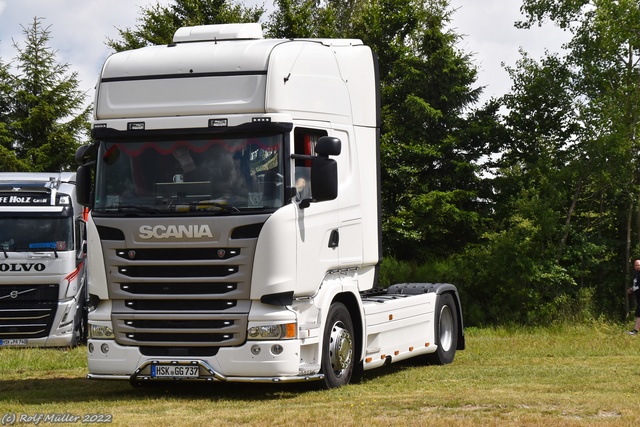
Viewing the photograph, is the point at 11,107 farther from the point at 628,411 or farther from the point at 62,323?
the point at 628,411

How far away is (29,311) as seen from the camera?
21.9 metres

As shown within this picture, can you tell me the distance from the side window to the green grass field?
228cm

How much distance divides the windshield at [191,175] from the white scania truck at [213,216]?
0.01 meters

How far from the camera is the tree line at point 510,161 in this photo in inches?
1131

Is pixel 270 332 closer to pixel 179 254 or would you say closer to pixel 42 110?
pixel 179 254

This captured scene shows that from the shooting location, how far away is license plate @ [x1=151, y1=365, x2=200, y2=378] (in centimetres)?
1194

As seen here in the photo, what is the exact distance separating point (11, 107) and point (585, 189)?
77.6 ft

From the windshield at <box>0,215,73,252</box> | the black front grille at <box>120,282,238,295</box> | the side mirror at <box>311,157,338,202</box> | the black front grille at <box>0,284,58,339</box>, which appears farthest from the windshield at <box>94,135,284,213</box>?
the black front grille at <box>0,284,58,339</box>

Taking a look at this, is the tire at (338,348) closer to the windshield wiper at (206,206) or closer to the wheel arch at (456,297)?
the windshield wiper at (206,206)

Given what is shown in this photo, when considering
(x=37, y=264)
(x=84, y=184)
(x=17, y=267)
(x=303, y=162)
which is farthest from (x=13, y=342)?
(x=303, y=162)

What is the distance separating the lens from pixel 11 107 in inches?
1697

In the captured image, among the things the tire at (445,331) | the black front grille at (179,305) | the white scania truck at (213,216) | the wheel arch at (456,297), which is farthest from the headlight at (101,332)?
the wheel arch at (456,297)

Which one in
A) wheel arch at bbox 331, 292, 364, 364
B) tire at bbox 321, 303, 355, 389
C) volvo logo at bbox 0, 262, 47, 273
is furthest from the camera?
volvo logo at bbox 0, 262, 47, 273

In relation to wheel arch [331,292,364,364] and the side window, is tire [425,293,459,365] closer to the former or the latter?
wheel arch [331,292,364,364]
